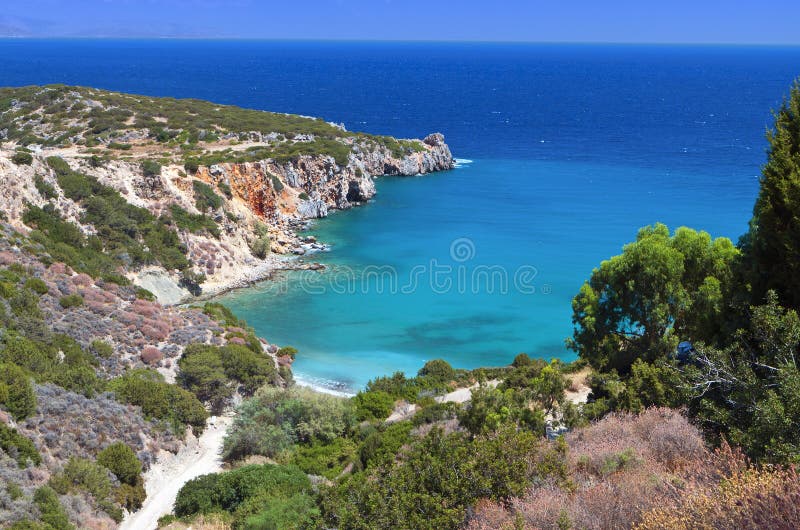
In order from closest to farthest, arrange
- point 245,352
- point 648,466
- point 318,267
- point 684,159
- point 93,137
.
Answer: point 648,466 → point 245,352 → point 318,267 → point 93,137 → point 684,159

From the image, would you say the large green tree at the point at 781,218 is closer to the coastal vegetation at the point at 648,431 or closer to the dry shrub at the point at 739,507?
the coastal vegetation at the point at 648,431

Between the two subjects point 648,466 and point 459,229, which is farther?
point 459,229

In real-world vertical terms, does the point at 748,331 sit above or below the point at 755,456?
above

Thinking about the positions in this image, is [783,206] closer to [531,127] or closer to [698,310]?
[698,310]

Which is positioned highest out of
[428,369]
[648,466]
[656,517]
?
[656,517]

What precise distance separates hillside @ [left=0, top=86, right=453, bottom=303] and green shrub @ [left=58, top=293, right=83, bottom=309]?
801 centimetres

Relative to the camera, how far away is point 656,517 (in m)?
7.84

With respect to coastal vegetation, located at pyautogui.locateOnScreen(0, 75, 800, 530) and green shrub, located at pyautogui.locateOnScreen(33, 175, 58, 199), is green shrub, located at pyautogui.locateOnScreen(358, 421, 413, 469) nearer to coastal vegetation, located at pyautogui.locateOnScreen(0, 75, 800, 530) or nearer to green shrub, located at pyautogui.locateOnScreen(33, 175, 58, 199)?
coastal vegetation, located at pyautogui.locateOnScreen(0, 75, 800, 530)

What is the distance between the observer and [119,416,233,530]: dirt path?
59.7ft

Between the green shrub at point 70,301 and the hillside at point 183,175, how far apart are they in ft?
26.3

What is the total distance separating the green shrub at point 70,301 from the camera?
88.5ft

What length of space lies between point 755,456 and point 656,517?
2.94m

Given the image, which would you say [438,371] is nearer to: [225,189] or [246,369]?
[246,369]

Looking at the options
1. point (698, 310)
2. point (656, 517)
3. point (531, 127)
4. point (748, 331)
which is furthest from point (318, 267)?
point (531, 127)
